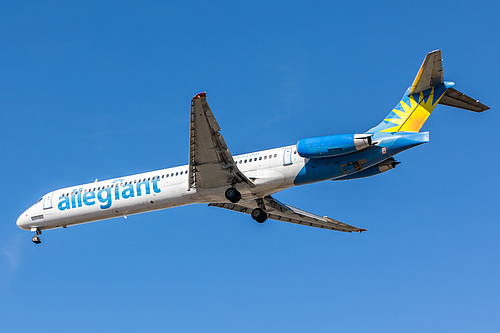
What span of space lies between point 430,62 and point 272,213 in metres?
12.8

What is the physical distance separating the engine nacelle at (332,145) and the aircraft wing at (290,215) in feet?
23.0

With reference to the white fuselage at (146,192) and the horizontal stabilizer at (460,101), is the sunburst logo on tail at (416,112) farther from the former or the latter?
the white fuselage at (146,192)

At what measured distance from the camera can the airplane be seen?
28.3m

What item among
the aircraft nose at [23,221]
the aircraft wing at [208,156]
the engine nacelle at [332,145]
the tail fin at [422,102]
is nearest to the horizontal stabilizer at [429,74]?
the tail fin at [422,102]

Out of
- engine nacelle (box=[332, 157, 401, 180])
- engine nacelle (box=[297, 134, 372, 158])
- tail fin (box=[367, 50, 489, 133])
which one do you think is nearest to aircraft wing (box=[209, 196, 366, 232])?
engine nacelle (box=[332, 157, 401, 180])

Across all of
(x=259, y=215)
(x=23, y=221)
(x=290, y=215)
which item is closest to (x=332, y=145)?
(x=259, y=215)

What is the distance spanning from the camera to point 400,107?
29.8 m

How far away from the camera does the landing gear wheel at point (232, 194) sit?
30744 millimetres

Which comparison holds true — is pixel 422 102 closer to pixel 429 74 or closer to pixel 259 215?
pixel 429 74

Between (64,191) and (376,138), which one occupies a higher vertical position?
(64,191)

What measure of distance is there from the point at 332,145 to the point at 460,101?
6082 millimetres

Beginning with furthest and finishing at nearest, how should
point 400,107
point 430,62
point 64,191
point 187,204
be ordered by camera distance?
point 64,191
point 187,204
point 400,107
point 430,62

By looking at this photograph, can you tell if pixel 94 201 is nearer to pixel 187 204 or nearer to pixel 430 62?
pixel 187 204

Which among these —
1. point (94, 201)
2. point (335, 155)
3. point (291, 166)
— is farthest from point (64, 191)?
point (335, 155)
